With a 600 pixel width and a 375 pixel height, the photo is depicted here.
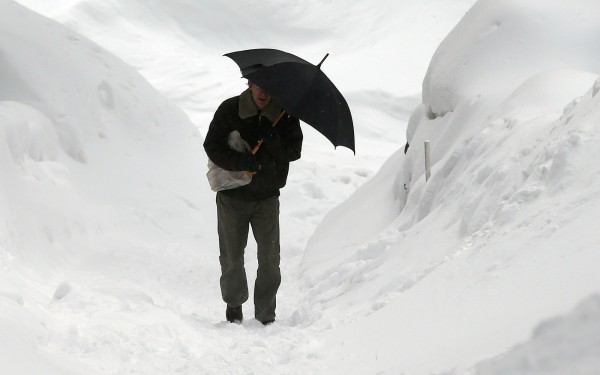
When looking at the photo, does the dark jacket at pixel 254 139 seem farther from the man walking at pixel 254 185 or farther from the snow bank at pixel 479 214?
the snow bank at pixel 479 214

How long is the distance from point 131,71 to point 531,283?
973cm

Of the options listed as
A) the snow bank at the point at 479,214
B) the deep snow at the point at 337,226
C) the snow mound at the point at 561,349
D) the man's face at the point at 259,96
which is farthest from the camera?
the man's face at the point at 259,96

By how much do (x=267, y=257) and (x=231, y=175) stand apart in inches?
25.5

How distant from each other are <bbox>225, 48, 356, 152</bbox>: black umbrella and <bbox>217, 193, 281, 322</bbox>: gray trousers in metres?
0.62

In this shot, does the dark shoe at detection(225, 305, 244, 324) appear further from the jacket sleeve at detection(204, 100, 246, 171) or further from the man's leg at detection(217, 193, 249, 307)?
the jacket sleeve at detection(204, 100, 246, 171)

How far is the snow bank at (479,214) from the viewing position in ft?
9.16

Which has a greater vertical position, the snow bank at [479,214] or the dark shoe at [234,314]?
the snow bank at [479,214]

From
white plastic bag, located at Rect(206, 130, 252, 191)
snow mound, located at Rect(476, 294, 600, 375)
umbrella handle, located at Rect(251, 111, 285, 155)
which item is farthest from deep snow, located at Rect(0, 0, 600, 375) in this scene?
umbrella handle, located at Rect(251, 111, 285, 155)

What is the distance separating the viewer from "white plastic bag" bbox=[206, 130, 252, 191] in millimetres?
4652

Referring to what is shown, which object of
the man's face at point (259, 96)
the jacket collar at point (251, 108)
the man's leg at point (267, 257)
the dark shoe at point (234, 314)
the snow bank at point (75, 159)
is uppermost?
the man's face at point (259, 96)

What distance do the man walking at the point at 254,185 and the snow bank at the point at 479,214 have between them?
0.49m

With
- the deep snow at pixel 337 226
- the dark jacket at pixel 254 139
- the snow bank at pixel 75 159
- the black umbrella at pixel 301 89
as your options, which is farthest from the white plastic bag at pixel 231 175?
the snow bank at pixel 75 159

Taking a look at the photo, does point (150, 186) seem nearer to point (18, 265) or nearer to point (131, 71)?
point (131, 71)

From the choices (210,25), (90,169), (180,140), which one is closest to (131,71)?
(180,140)
